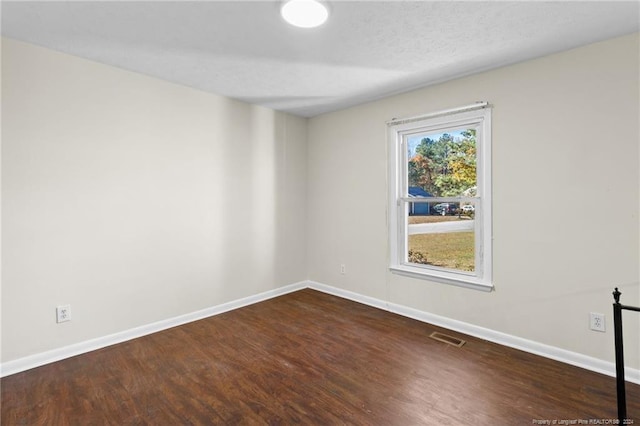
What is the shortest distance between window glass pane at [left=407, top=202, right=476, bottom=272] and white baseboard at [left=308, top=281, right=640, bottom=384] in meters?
0.55

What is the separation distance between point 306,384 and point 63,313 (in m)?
2.08

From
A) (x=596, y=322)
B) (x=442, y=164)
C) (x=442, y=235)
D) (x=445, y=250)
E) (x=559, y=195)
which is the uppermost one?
(x=442, y=164)

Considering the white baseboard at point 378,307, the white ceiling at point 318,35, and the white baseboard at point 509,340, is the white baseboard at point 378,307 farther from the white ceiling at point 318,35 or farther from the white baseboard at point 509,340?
the white ceiling at point 318,35

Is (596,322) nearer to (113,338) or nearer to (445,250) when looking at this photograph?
(445,250)

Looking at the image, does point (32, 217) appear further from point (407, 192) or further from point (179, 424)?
point (407, 192)

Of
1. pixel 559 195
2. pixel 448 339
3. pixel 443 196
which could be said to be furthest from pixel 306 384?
pixel 559 195

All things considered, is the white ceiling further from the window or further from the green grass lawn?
the green grass lawn

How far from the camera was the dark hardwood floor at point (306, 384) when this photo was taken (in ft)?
6.15

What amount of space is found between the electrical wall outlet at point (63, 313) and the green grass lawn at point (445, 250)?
3300 mm

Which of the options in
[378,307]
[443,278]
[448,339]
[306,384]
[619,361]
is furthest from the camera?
[378,307]

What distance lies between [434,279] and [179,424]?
8.32ft

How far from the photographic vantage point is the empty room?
199 centimetres

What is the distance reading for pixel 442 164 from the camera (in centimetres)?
329

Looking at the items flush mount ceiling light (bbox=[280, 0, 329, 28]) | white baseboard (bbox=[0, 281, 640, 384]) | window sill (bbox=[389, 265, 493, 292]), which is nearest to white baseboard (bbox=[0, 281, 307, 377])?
white baseboard (bbox=[0, 281, 640, 384])
